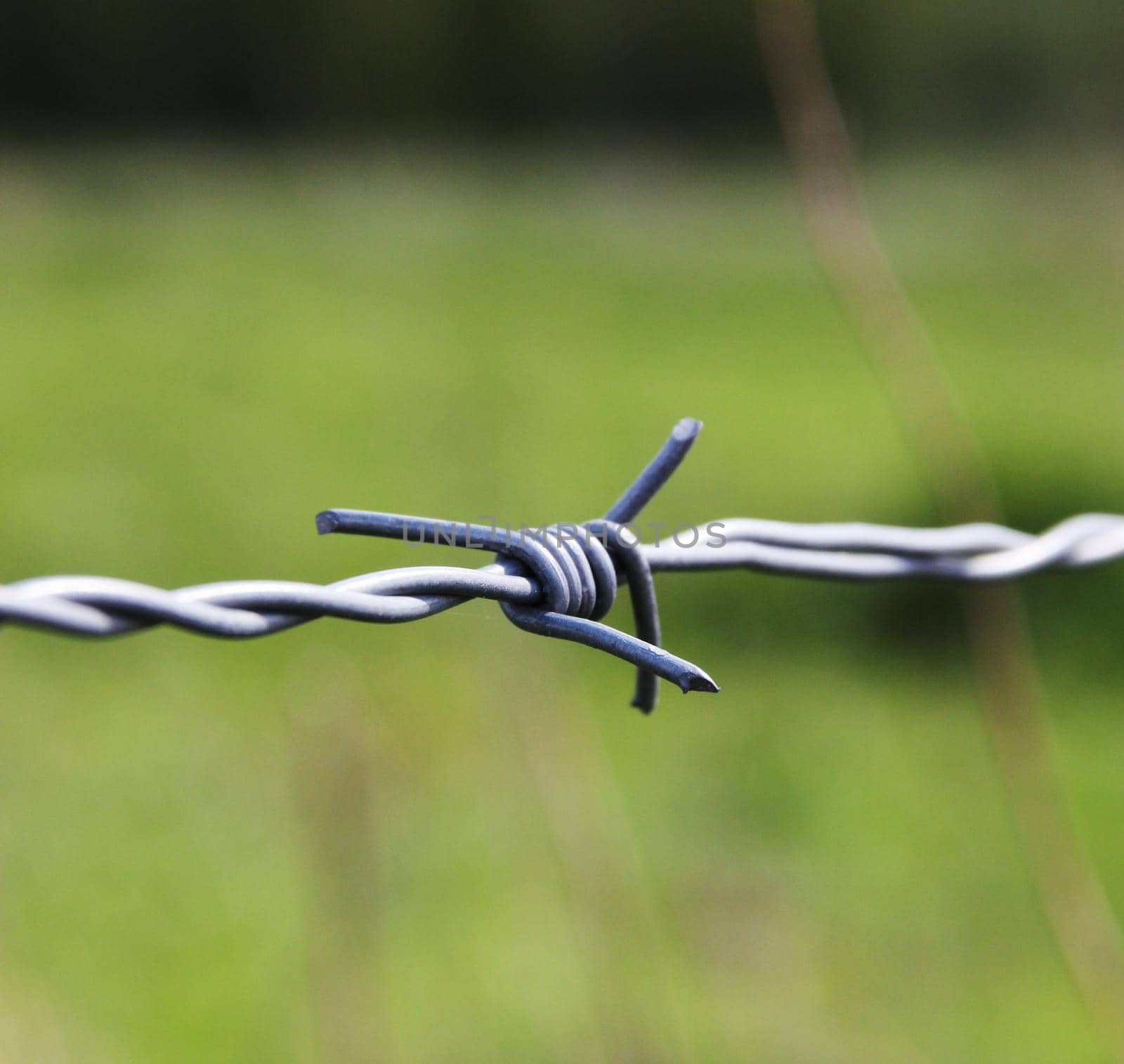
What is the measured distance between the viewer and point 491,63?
51.7 ft

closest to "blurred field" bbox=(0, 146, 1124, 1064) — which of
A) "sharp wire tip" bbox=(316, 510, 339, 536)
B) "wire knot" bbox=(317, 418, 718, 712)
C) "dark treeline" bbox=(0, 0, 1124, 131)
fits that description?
"wire knot" bbox=(317, 418, 718, 712)

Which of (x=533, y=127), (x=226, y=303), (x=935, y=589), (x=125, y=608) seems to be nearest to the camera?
(x=125, y=608)

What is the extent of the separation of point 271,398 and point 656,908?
4518 millimetres

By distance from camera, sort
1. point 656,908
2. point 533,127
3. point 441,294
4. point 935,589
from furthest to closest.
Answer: point 533,127, point 441,294, point 935,589, point 656,908

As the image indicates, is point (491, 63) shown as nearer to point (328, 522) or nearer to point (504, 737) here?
point (504, 737)

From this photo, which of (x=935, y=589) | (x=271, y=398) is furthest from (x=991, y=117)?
(x=935, y=589)

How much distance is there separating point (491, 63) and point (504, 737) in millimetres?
13909

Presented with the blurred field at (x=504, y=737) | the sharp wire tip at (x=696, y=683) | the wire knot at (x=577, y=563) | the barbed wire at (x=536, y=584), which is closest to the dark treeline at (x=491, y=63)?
the blurred field at (x=504, y=737)

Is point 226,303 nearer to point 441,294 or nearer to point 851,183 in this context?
point 441,294

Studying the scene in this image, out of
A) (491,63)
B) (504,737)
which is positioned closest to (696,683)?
(504,737)

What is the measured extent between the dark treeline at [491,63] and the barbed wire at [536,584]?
1354 cm

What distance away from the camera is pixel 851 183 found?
1.28 meters

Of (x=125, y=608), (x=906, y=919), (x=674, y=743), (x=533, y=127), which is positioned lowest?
(x=906, y=919)

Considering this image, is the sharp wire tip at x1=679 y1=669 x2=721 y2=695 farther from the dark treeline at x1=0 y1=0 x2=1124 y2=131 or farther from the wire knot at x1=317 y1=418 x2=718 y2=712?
the dark treeline at x1=0 y1=0 x2=1124 y2=131
